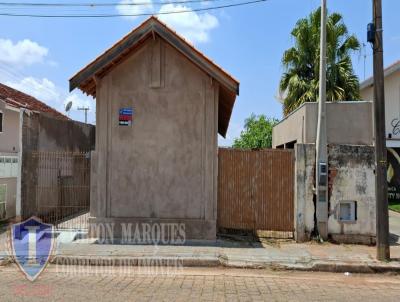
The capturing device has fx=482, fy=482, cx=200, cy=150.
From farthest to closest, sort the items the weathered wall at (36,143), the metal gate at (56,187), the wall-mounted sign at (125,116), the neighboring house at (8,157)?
the neighboring house at (8,157) < the weathered wall at (36,143) < the metal gate at (56,187) < the wall-mounted sign at (125,116)

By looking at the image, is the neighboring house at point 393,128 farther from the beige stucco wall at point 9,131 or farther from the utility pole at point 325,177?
the beige stucco wall at point 9,131

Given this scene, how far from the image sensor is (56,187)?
13.9 m

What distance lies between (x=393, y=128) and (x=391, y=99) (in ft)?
4.59

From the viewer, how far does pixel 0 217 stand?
14.9 meters

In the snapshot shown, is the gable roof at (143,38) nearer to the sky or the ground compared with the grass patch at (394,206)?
nearer to the sky

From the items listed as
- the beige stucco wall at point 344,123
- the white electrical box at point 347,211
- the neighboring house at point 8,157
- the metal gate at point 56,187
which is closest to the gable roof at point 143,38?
the beige stucco wall at point 344,123

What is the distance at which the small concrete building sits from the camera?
36.9 ft

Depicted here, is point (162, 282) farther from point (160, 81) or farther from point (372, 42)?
point (372, 42)

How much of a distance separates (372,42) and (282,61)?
12679mm

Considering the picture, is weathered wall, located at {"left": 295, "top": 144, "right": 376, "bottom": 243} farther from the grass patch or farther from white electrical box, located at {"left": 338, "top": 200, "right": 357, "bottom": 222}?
the grass patch

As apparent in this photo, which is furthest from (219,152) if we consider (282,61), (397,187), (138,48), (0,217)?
(397,187)

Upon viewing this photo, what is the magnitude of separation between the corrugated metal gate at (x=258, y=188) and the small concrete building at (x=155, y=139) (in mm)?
504

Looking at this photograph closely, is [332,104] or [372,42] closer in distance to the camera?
[372,42]

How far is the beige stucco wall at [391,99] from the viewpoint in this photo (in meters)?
22.1
